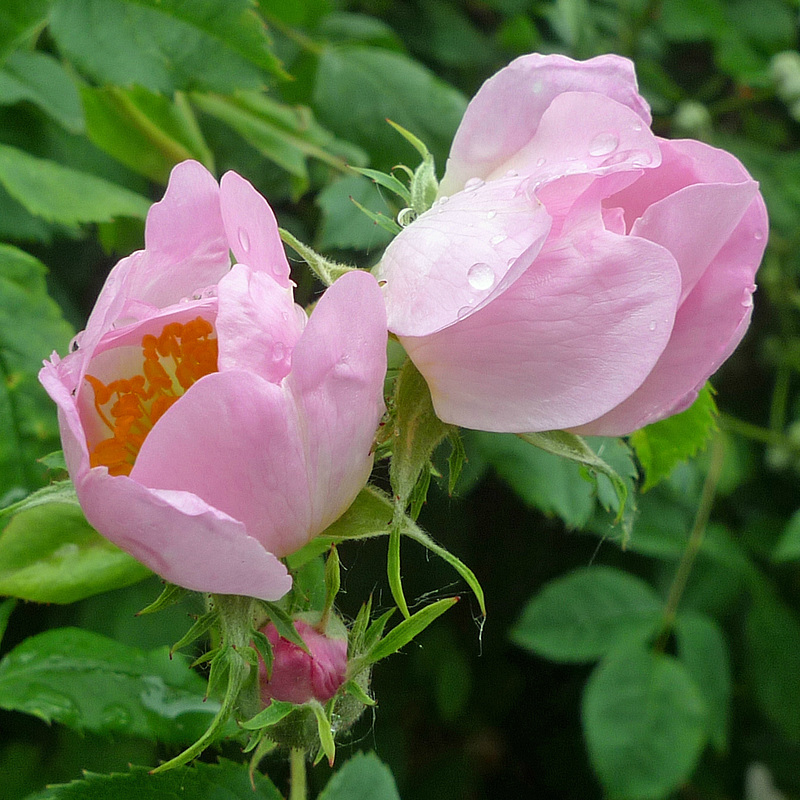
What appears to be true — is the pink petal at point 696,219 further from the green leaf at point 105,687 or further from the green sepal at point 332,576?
the green leaf at point 105,687

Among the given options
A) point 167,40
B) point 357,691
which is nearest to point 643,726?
point 357,691

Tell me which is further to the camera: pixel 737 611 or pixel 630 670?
pixel 737 611

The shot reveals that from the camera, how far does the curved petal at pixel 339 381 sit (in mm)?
436

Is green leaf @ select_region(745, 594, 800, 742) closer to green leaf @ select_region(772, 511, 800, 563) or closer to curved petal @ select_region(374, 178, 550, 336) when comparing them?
green leaf @ select_region(772, 511, 800, 563)

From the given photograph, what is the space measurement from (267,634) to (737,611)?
4.27ft

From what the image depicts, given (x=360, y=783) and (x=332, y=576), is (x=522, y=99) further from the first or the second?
(x=360, y=783)

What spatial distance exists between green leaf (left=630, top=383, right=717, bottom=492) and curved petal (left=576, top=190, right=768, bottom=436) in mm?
258

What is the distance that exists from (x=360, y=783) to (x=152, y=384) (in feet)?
1.30

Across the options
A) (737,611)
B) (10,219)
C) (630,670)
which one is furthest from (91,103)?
(737,611)

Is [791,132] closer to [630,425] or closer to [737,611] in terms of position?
[737,611]

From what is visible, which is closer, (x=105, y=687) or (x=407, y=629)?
(x=407, y=629)

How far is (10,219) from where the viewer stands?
936mm

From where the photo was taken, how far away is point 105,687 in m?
0.69

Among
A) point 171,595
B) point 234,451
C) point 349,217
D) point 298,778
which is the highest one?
point 234,451
